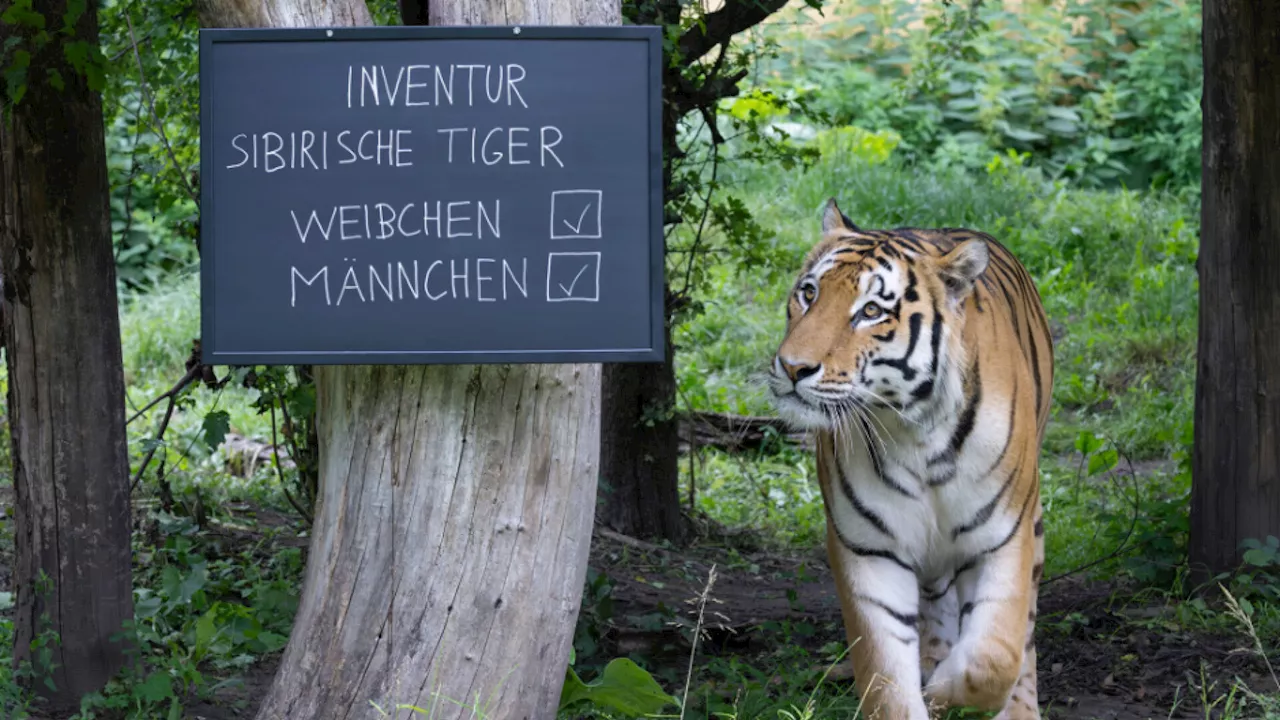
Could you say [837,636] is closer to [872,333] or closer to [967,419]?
[967,419]

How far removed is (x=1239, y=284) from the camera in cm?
495

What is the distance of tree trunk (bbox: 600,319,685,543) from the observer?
5938 millimetres

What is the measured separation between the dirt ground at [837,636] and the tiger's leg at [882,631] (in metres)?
0.43

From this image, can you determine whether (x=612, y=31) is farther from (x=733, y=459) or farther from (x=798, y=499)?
(x=733, y=459)

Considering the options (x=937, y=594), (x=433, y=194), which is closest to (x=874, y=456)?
(x=937, y=594)

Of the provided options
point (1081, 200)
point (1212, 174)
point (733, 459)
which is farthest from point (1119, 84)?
point (1212, 174)

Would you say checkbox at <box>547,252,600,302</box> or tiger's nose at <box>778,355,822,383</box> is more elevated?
checkbox at <box>547,252,600,302</box>

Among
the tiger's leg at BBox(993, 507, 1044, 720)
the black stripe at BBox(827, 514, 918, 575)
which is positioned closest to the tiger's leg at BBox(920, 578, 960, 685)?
the tiger's leg at BBox(993, 507, 1044, 720)

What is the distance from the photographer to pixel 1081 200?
10.8 metres

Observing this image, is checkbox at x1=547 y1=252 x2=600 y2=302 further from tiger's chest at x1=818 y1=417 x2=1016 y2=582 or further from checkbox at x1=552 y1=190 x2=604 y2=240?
tiger's chest at x1=818 y1=417 x2=1016 y2=582

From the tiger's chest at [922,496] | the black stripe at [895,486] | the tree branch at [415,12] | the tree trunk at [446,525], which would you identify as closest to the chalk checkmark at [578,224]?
the tree trunk at [446,525]

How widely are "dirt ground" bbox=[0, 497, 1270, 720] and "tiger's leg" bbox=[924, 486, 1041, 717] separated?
50cm

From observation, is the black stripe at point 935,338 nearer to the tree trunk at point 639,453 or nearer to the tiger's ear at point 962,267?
the tiger's ear at point 962,267

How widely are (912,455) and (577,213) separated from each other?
1187 mm
